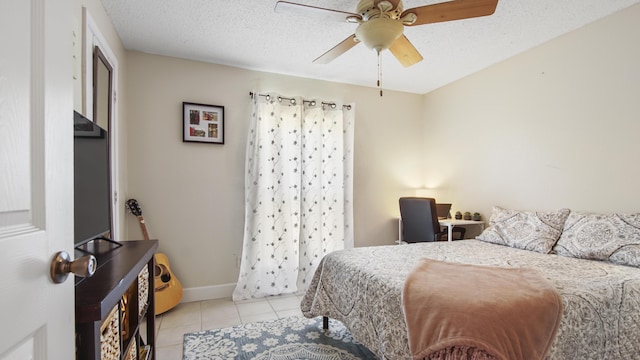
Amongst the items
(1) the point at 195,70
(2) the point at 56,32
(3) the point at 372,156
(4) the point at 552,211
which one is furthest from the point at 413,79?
(2) the point at 56,32

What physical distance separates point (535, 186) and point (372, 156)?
1762 mm

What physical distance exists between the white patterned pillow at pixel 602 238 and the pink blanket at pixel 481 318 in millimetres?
940

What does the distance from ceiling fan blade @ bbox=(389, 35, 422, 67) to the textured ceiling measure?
0.28 meters

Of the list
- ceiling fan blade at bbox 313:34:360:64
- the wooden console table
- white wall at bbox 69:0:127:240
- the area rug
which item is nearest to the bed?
the area rug

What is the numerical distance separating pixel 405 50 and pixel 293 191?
1.85 m

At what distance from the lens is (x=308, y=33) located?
2.64 metres

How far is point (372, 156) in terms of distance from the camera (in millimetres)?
4062

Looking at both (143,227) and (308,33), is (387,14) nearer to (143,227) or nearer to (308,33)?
(308,33)

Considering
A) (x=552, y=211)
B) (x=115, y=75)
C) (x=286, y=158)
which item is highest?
(x=115, y=75)

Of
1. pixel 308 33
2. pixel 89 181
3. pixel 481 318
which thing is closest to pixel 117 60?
pixel 308 33

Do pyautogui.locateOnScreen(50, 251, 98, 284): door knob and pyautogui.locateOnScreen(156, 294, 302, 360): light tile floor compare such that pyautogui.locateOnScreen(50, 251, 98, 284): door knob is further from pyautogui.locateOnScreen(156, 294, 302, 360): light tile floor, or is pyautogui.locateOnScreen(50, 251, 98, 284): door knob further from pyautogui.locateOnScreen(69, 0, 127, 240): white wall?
pyautogui.locateOnScreen(156, 294, 302, 360): light tile floor

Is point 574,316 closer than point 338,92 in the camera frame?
Yes

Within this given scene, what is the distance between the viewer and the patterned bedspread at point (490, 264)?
1481mm

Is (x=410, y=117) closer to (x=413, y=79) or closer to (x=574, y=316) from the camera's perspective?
(x=413, y=79)
